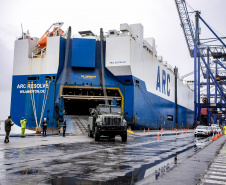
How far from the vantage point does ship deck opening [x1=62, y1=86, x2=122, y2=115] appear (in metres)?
38.1

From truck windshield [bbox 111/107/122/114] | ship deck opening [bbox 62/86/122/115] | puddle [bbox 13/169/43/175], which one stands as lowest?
puddle [bbox 13/169/43/175]

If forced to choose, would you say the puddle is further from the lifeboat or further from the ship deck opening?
the lifeboat

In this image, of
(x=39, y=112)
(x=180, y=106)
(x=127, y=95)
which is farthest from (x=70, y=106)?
(x=180, y=106)

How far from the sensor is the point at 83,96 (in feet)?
125

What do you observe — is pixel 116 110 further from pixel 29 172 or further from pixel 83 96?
pixel 83 96

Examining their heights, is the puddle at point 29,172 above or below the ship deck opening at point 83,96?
below

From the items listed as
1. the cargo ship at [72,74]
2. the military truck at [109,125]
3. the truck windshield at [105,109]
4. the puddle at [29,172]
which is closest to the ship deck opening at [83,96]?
the cargo ship at [72,74]

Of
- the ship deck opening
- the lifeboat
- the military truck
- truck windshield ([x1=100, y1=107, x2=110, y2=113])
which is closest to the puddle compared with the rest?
the military truck

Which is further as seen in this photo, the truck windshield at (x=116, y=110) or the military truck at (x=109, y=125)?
the truck windshield at (x=116, y=110)

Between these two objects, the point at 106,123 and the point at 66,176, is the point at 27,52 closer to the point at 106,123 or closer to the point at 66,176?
the point at 106,123

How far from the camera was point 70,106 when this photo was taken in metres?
46.7

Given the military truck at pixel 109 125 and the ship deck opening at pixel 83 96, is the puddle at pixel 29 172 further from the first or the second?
the ship deck opening at pixel 83 96

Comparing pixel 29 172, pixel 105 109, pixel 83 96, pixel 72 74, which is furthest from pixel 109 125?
pixel 72 74

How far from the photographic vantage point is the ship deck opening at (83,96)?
1501 inches
